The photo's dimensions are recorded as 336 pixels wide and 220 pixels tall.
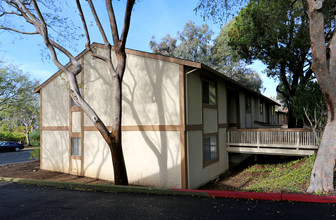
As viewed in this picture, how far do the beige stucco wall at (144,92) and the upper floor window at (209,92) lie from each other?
7.23ft

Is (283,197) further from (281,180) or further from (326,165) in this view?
(281,180)

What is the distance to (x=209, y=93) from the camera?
1191 centimetres

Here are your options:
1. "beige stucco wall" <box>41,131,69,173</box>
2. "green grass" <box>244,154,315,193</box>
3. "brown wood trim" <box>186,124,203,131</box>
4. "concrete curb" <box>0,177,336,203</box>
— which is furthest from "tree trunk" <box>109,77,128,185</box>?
"beige stucco wall" <box>41,131,69,173</box>

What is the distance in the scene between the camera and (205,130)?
11.2 metres

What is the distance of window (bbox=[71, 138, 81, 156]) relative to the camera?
12.6 meters

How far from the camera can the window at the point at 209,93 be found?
451 inches

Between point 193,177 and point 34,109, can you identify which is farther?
point 34,109

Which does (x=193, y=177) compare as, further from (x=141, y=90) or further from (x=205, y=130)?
(x=141, y=90)

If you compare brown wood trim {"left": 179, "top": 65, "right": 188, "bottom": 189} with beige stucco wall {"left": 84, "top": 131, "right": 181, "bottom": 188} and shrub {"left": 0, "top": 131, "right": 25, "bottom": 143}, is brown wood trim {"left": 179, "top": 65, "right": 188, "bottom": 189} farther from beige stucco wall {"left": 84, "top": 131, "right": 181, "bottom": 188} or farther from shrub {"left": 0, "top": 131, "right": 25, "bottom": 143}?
shrub {"left": 0, "top": 131, "right": 25, "bottom": 143}

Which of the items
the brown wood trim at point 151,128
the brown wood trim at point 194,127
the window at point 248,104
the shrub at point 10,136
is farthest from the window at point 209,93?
the shrub at point 10,136

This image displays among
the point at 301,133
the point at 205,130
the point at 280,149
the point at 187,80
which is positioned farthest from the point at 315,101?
the point at 187,80

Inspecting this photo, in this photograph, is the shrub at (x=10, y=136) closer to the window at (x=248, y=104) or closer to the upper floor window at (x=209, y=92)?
the window at (x=248, y=104)

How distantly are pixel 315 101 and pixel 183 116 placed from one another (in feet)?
18.8

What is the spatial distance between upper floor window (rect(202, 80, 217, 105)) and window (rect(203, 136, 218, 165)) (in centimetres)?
178
